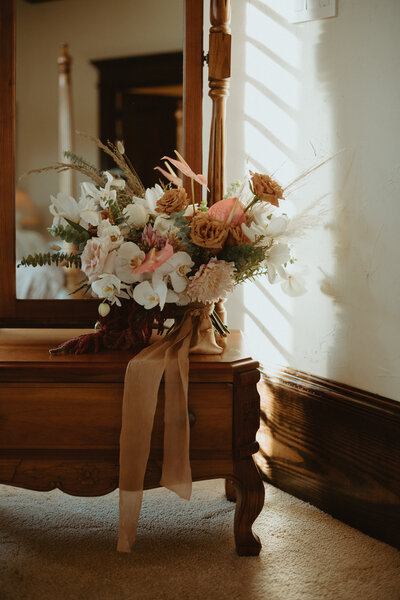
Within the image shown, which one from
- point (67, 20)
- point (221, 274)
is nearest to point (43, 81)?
point (67, 20)

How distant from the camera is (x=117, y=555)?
1.47 m

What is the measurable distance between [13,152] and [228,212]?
734mm

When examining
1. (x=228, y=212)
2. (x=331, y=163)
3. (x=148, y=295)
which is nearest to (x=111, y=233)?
(x=148, y=295)

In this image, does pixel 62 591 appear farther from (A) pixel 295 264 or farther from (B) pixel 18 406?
(A) pixel 295 264

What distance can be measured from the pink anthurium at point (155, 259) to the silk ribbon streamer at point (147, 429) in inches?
7.9

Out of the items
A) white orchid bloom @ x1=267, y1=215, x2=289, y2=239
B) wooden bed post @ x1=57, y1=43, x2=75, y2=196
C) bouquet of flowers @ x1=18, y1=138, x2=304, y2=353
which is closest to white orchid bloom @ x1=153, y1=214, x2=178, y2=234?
bouquet of flowers @ x1=18, y1=138, x2=304, y2=353

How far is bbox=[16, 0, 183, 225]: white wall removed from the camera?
1.73 m

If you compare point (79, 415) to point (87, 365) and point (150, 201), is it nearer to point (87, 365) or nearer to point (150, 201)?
point (87, 365)

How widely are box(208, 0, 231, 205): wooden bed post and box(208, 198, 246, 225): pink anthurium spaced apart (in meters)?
0.31

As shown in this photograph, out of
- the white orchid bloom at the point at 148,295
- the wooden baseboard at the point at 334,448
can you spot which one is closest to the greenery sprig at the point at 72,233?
the white orchid bloom at the point at 148,295

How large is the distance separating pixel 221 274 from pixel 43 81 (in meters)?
0.84

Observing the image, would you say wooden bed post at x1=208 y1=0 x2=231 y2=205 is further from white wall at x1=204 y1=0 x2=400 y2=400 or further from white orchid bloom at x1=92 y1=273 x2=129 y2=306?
white orchid bloom at x1=92 y1=273 x2=129 y2=306

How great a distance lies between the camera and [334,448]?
5.56ft

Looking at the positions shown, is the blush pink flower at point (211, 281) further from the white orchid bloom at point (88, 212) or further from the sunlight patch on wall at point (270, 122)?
the sunlight patch on wall at point (270, 122)
